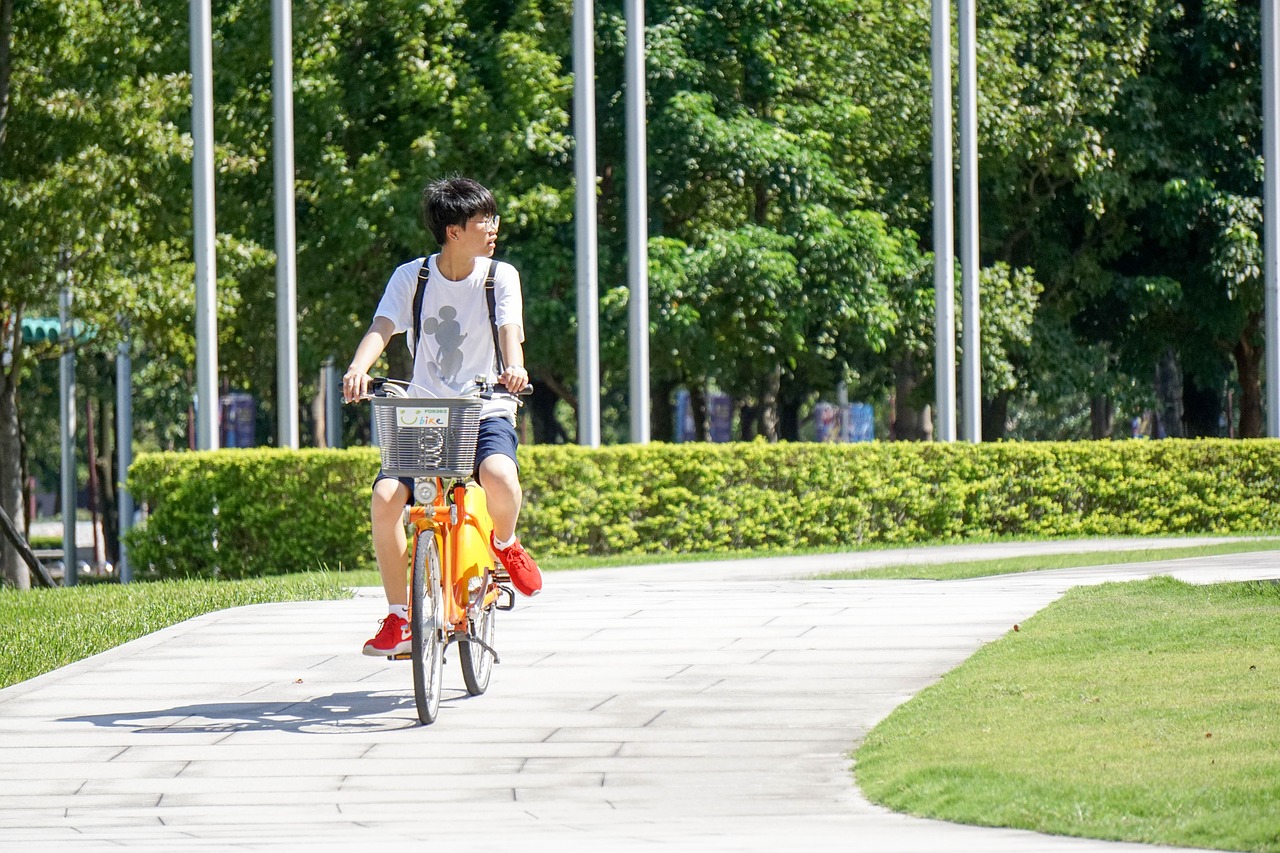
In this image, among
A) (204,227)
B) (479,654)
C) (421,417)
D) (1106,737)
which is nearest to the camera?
(1106,737)

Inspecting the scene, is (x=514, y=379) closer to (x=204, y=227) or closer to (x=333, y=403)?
(x=204, y=227)

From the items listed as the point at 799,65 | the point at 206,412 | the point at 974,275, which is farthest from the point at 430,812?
the point at 799,65

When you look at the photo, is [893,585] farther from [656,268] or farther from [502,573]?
[656,268]

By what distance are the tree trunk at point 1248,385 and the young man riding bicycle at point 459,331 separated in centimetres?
2515

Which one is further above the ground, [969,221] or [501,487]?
[969,221]

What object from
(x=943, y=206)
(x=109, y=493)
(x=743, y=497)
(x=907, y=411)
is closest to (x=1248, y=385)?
(x=907, y=411)

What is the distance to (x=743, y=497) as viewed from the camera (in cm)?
1833

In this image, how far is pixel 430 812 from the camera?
569cm

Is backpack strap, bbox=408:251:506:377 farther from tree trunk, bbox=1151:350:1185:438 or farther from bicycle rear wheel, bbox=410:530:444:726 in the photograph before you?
tree trunk, bbox=1151:350:1185:438

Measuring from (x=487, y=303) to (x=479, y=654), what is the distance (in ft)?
4.72

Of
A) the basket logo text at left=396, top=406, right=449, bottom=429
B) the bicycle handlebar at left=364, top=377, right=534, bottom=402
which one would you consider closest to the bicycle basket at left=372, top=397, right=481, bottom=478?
the basket logo text at left=396, top=406, right=449, bottom=429

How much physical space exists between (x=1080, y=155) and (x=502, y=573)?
1985 centimetres

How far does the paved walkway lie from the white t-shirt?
124cm

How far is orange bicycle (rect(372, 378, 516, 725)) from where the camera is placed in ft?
22.5
